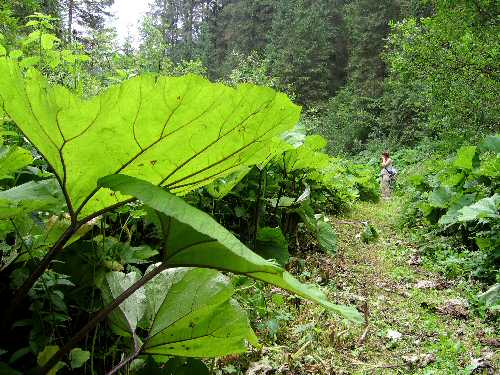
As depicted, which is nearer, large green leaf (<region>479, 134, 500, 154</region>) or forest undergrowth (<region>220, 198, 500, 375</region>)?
forest undergrowth (<region>220, 198, 500, 375</region>)

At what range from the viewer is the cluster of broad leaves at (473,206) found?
3.61m

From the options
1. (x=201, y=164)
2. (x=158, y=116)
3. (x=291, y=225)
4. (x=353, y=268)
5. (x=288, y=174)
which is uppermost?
(x=158, y=116)

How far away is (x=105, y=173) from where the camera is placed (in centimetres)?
75

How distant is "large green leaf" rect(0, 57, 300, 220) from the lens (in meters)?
0.64

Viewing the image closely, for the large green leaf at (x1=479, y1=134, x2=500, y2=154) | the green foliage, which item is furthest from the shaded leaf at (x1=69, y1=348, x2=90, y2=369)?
the green foliage

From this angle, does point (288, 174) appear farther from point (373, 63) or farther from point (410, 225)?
point (373, 63)

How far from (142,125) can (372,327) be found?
7.30 ft

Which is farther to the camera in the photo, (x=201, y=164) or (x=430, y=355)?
(x=430, y=355)

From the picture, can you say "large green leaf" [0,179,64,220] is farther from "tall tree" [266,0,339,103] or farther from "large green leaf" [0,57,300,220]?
"tall tree" [266,0,339,103]

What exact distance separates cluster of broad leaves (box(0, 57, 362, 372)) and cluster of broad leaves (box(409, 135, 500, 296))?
312cm

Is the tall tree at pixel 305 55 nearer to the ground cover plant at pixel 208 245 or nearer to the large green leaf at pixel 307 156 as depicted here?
the ground cover plant at pixel 208 245

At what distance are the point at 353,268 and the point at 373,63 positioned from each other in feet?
86.9

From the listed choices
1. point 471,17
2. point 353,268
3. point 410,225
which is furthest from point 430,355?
point 471,17

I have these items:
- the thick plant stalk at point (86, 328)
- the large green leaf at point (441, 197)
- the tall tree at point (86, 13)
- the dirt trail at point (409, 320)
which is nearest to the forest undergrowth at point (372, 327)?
the dirt trail at point (409, 320)
